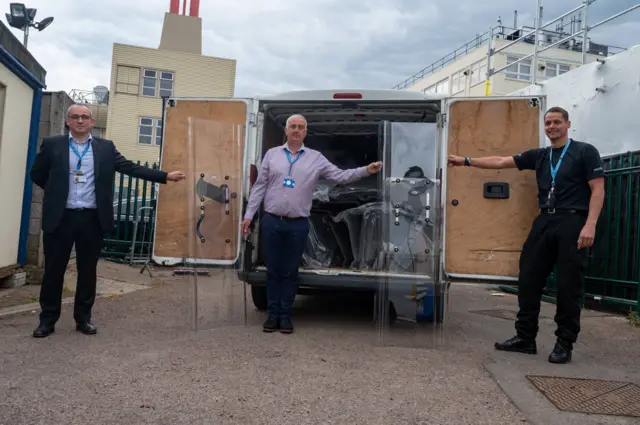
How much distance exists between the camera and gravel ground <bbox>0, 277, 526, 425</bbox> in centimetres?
304

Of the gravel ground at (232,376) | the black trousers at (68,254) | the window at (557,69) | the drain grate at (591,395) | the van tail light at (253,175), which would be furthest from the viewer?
the window at (557,69)

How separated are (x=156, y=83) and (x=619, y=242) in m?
24.0

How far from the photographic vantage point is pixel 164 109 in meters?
5.39

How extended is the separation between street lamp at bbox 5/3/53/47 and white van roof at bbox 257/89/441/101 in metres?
A: 10.9

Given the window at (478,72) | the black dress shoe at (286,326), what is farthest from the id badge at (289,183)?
the window at (478,72)

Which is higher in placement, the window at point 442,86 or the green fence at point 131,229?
the window at point 442,86

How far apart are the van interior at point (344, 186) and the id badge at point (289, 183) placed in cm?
81

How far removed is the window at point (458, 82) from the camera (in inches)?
1192

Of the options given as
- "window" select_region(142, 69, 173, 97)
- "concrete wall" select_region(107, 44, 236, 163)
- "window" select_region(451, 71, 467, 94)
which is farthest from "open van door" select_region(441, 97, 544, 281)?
"window" select_region(451, 71, 467, 94)

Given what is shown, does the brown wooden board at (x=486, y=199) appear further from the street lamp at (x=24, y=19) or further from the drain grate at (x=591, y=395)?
the street lamp at (x=24, y=19)

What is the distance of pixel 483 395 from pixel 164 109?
3811 millimetres

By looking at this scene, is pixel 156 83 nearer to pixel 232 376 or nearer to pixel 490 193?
pixel 490 193

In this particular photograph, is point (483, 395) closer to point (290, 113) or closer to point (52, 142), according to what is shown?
point (290, 113)

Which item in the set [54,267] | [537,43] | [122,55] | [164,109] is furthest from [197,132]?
[122,55]
